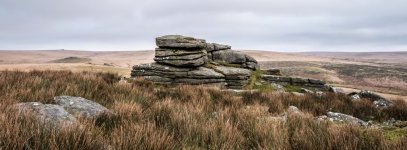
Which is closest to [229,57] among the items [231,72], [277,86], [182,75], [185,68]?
[231,72]

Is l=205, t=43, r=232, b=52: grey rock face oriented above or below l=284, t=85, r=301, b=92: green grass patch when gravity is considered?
above

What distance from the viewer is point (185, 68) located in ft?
60.6

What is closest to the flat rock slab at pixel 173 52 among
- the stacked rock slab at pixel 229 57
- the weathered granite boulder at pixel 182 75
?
the weathered granite boulder at pixel 182 75

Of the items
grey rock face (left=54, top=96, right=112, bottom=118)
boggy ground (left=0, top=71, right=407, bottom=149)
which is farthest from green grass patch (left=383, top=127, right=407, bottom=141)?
grey rock face (left=54, top=96, right=112, bottom=118)

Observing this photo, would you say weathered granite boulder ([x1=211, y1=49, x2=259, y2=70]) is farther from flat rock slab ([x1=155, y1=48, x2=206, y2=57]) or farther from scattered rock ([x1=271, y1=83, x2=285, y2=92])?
flat rock slab ([x1=155, y1=48, x2=206, y2=57])

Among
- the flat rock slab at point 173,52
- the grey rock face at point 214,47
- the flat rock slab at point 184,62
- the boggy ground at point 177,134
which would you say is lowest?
the boggy ground at point 177,134

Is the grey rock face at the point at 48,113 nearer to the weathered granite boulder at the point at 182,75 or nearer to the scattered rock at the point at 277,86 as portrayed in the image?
the weathered granite boulder at the point at 182,75

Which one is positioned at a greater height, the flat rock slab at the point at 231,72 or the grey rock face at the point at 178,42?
the grey rock face at the point at 178,42

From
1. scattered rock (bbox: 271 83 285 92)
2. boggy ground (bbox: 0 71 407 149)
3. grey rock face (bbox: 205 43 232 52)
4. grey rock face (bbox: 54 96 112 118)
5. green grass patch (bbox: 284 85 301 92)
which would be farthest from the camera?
grey rock face (bbox: 205 43 232 52)

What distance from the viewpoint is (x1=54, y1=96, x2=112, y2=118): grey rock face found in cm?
577

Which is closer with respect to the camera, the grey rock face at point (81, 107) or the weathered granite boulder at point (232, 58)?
the grey rock face at point (81, 107)

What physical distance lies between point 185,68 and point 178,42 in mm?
1498

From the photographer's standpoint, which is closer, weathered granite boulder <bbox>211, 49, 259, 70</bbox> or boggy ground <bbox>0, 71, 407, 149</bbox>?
boggy ground <bbox>0, 71, 407, 149</bbox>

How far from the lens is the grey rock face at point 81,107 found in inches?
227
